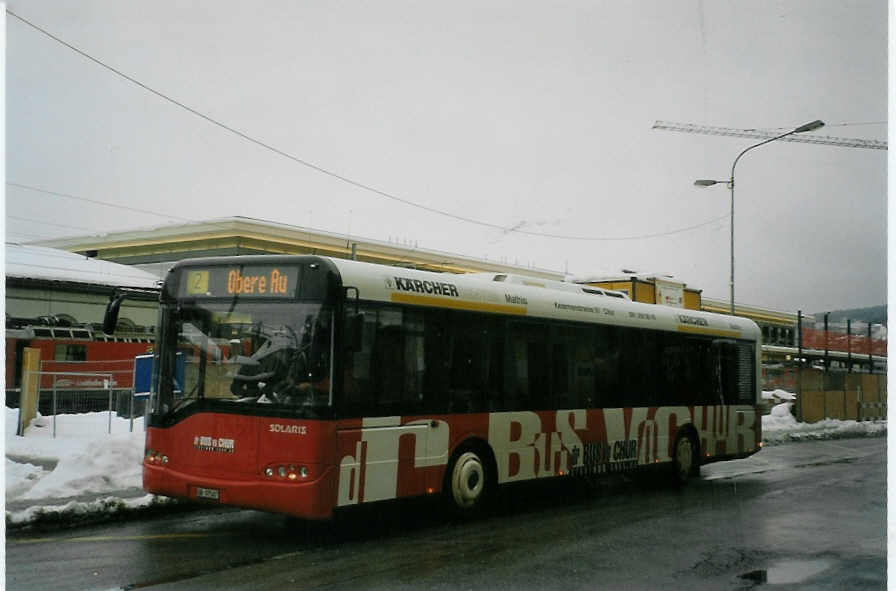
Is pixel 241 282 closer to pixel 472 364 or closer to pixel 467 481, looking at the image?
pixel 472 364

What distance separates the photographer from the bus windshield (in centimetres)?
791

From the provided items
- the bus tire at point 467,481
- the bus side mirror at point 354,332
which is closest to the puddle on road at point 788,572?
the bus tire at point 467,481

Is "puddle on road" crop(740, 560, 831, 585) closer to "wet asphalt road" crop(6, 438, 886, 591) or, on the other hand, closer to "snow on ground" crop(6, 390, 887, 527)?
"wet asphalt road" crop(6, 438, 886, 591)

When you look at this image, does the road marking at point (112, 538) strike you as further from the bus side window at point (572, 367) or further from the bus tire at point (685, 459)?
the bus tire at point (685, 459)

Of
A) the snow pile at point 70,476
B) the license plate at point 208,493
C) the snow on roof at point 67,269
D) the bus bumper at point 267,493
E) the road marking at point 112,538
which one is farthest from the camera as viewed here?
the snow on roof at point 67,269

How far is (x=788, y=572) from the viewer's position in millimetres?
7262

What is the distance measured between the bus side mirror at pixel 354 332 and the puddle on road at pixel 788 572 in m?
3.89

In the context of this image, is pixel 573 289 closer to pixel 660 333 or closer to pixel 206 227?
pixel 660 333

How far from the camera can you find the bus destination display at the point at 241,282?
8133mm

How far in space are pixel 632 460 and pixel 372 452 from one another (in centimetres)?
518

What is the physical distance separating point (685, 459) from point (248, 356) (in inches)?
308

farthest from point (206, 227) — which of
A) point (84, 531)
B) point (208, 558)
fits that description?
point (208, 558)

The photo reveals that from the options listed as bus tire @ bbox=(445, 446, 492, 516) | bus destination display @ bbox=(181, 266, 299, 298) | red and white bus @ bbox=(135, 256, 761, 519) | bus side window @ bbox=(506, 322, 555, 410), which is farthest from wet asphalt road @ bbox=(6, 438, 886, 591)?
bus destination display @ bbox=(181, 266, 299, 298)

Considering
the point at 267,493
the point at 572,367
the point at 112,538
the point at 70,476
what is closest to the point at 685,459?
the point at 572,367
